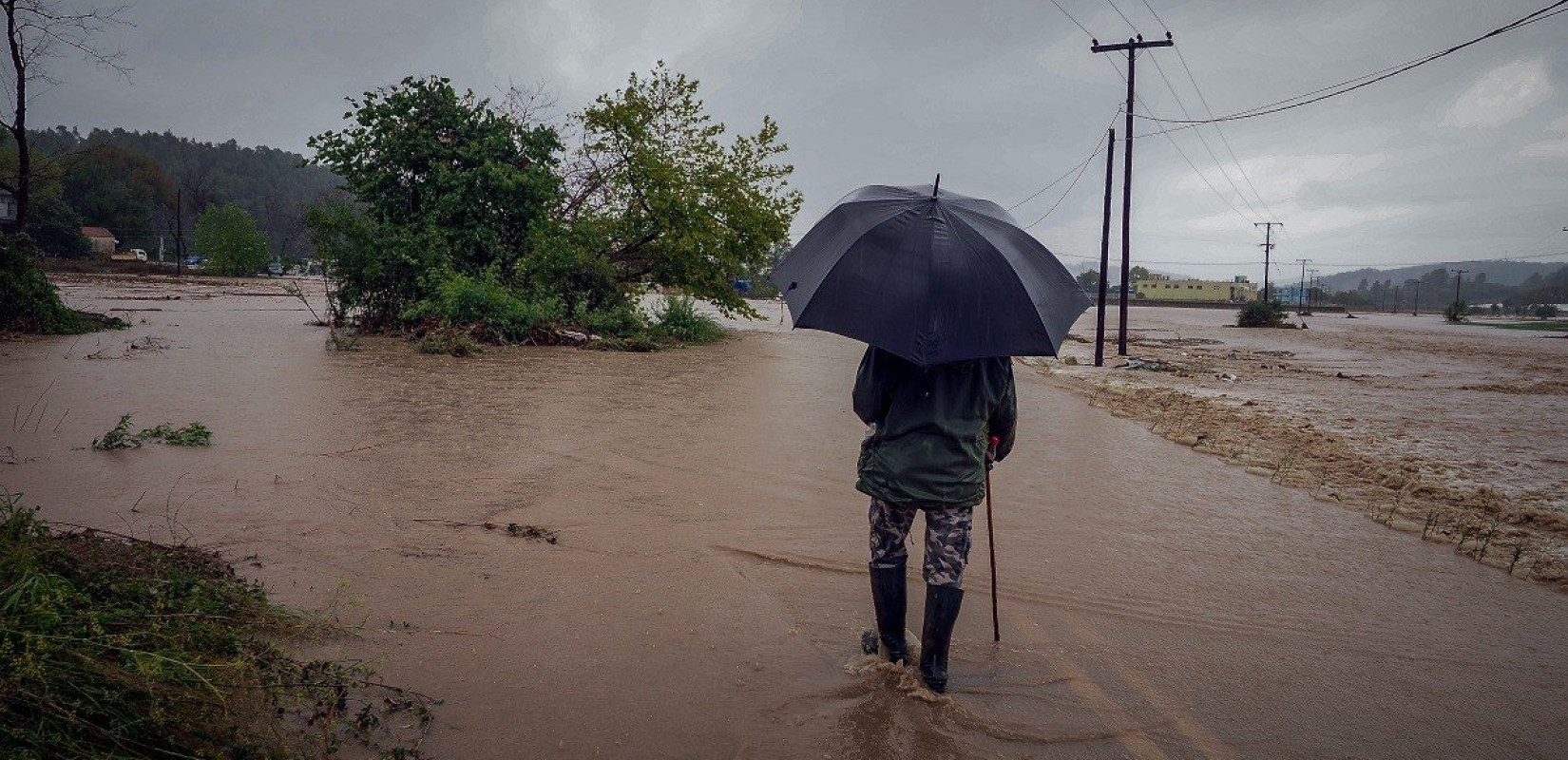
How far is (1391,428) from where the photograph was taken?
10.8 metres

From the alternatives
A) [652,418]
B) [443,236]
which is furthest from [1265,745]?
[443,236]

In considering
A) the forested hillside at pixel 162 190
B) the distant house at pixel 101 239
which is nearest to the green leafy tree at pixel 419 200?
the forested hillside at pixel 162 190

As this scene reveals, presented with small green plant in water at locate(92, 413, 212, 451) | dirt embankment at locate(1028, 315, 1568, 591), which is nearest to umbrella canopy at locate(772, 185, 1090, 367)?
dirt embankment at locate(1028, 315, 1568, 591)

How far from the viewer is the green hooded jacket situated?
327cm

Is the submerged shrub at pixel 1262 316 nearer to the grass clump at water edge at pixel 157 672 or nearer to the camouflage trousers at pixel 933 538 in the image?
the camouflage trousers at pixel 933 538

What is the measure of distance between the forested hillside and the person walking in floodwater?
47.9m

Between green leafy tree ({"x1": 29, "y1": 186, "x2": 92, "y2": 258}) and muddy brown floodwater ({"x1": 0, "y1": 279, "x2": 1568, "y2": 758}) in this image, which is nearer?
muddy brown floodwater ({"x1": 0, "y1": 279, "x2": 1568, "y2": 758})

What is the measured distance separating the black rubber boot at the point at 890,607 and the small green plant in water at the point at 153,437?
619 cm

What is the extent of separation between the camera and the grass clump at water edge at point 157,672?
2.17m

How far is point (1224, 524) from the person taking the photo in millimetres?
6305

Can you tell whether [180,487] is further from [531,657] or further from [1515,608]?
[1515,608]

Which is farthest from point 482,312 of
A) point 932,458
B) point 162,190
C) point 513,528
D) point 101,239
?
point 162,190

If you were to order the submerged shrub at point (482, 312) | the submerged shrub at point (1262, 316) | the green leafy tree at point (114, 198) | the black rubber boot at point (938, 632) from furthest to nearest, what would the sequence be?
1. the green leafy tree at point (114, 198)
2. the submerged shrub at point (1262, 316)
3. the submerged shrub at point (482, 312)
4. the black rubber boot at point (938, 632)

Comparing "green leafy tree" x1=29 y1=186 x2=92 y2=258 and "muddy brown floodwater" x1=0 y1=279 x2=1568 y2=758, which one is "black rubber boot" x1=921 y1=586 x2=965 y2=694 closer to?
"muddy brown floodwater" x1=0 y1=279 x2=1568 y2=758
